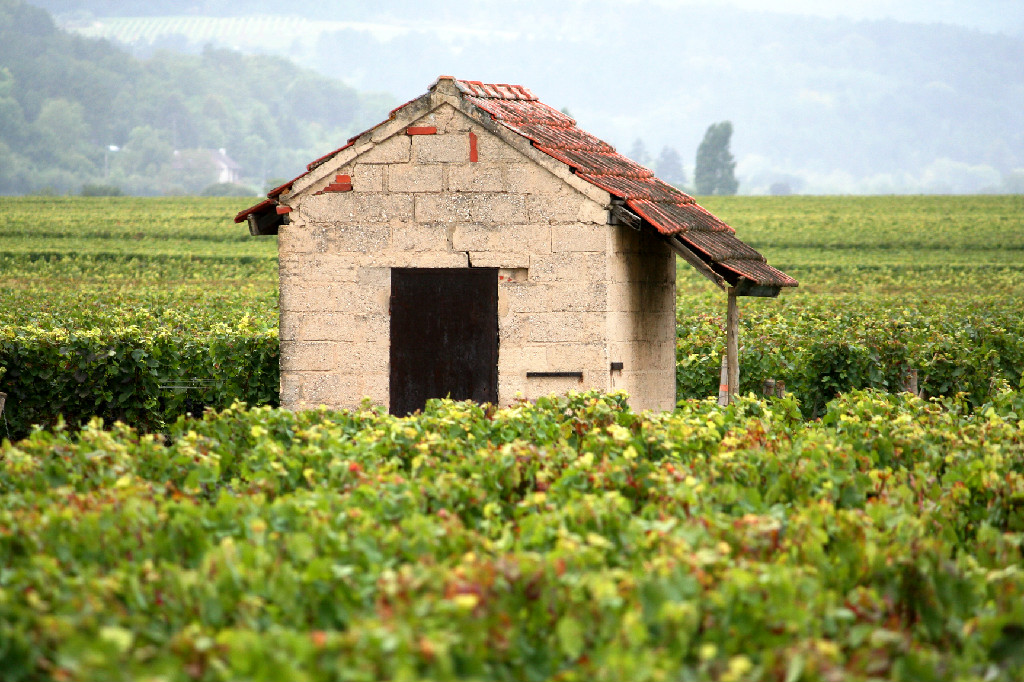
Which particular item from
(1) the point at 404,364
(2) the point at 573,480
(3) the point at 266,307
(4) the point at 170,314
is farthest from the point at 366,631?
(3) the point at 266,307

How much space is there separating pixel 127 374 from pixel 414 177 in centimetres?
499

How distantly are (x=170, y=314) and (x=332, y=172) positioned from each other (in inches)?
373

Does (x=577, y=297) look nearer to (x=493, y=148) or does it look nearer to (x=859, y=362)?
(x=493, y=148)

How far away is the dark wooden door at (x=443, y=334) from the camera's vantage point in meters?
10.6

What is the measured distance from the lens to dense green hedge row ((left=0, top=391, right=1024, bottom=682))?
3.70 meters

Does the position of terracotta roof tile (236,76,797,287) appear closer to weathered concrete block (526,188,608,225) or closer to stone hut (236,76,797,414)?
stone hut (236,76,797,414)

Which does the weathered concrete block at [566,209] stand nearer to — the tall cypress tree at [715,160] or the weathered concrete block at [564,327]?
the weathered concrete block at [564,327]

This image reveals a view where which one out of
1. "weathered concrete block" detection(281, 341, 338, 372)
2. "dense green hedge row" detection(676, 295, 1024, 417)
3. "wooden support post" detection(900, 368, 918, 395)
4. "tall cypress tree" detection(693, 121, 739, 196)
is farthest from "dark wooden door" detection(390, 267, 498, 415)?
"tall cypress tree" detection(693, 121, 739, 196)

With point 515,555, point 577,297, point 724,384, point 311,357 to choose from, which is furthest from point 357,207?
point 515,555

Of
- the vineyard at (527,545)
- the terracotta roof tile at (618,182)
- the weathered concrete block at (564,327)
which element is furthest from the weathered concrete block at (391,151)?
the vineyard at (527,545)

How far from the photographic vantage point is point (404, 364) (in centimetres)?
1072

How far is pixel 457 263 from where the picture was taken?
34.7 ft

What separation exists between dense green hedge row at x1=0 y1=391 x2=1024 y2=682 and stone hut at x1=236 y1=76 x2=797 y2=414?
3536mm

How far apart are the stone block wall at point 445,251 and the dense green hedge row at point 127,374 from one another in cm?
302
